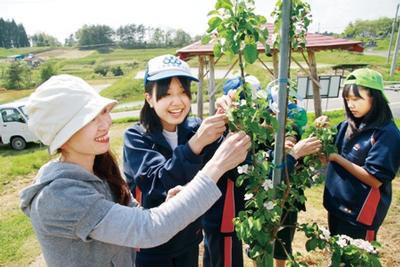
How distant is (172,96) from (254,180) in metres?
0.67

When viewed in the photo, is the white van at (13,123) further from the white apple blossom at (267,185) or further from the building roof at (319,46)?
the white apple blossom at (267,185)

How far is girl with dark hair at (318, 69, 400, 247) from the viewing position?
214 cm

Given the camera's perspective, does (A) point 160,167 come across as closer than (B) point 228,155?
No

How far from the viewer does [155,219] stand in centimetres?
125

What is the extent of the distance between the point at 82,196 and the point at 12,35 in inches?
4516

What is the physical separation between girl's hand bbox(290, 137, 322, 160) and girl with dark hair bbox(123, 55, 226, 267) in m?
0.46

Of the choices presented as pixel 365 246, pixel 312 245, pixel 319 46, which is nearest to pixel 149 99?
pixel 312 245

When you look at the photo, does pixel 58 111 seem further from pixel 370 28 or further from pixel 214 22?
pixel 370 28

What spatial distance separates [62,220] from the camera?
1182 mm

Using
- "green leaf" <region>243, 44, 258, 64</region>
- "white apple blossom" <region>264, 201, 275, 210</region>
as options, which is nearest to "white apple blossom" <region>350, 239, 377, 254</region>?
"white apple blossom" <region>264, 201, 275, 210</region>

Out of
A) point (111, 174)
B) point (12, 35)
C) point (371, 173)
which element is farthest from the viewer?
point (12, 35)

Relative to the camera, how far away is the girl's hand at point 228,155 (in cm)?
133

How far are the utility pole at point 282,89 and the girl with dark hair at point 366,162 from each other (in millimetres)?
729

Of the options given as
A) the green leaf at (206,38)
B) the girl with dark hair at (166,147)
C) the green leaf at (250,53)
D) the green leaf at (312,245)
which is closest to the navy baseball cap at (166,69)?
the girl with dark hair at (166,147)
